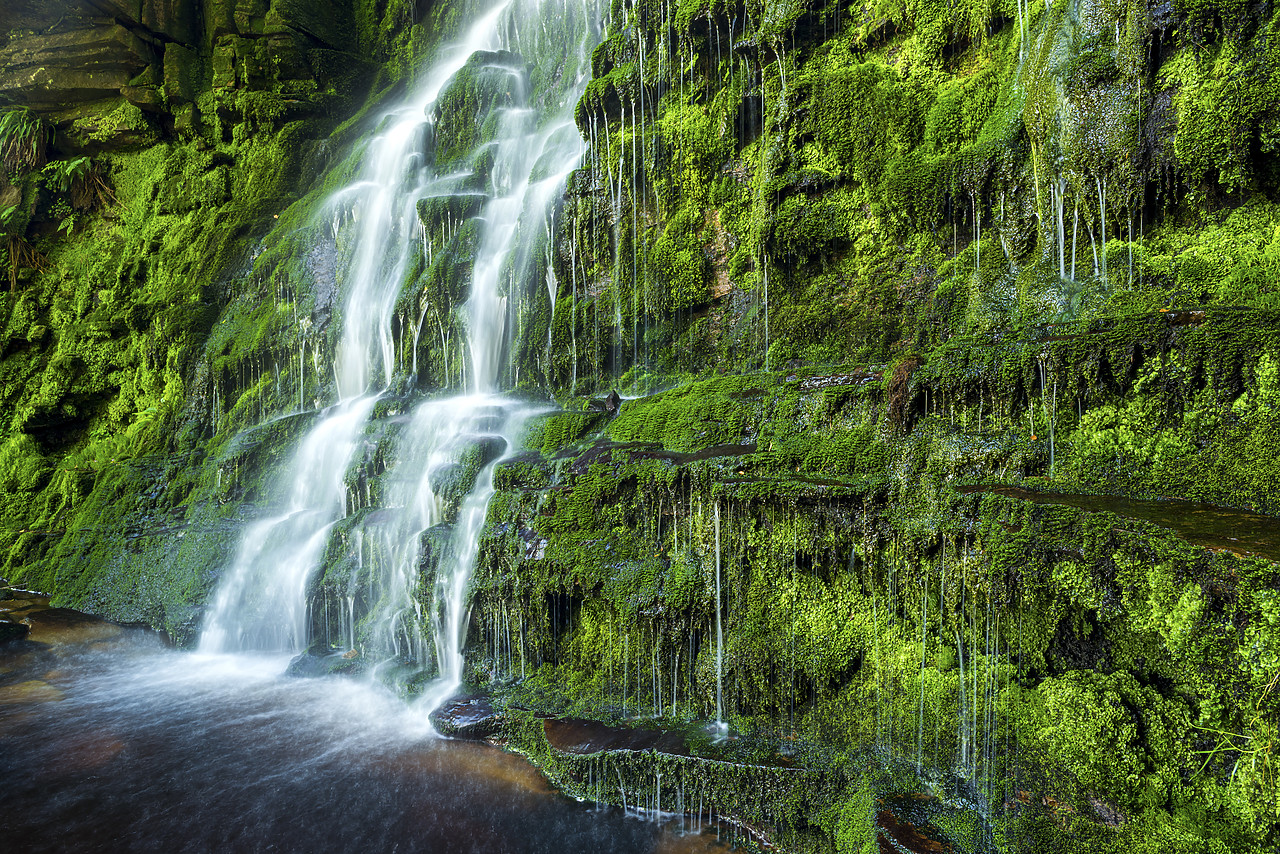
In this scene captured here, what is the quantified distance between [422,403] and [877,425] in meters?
8.61

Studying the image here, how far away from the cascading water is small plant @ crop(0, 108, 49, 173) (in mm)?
9551

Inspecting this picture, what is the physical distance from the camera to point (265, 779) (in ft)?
20.9

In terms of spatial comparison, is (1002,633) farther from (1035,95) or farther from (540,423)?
(540,423)

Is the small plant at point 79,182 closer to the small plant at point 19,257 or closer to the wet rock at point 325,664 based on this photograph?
the small plant at point 19,257

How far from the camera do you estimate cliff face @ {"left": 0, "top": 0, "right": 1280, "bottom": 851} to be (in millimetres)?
4250


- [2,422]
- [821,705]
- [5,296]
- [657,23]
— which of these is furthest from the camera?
[5,296]

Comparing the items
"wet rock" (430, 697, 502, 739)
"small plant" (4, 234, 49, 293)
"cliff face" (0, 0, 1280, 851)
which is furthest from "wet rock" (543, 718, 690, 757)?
"small plant" (4, 234, 49, 293)

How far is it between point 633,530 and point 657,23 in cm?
863

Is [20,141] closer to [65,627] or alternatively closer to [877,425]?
[65,627]

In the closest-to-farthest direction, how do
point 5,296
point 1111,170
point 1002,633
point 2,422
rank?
point 1002,633, point 1111,170, point 2,422, point 5,296

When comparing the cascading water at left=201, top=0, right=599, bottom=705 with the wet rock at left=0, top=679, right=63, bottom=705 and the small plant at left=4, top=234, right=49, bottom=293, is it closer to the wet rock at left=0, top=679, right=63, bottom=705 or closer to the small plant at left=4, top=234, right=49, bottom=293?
the wet rock at left=0, top=679, right=63, bottom=705

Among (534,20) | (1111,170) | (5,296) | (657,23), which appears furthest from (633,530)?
(5,296)

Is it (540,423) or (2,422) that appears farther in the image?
(2,422)

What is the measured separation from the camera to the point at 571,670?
280 inches
